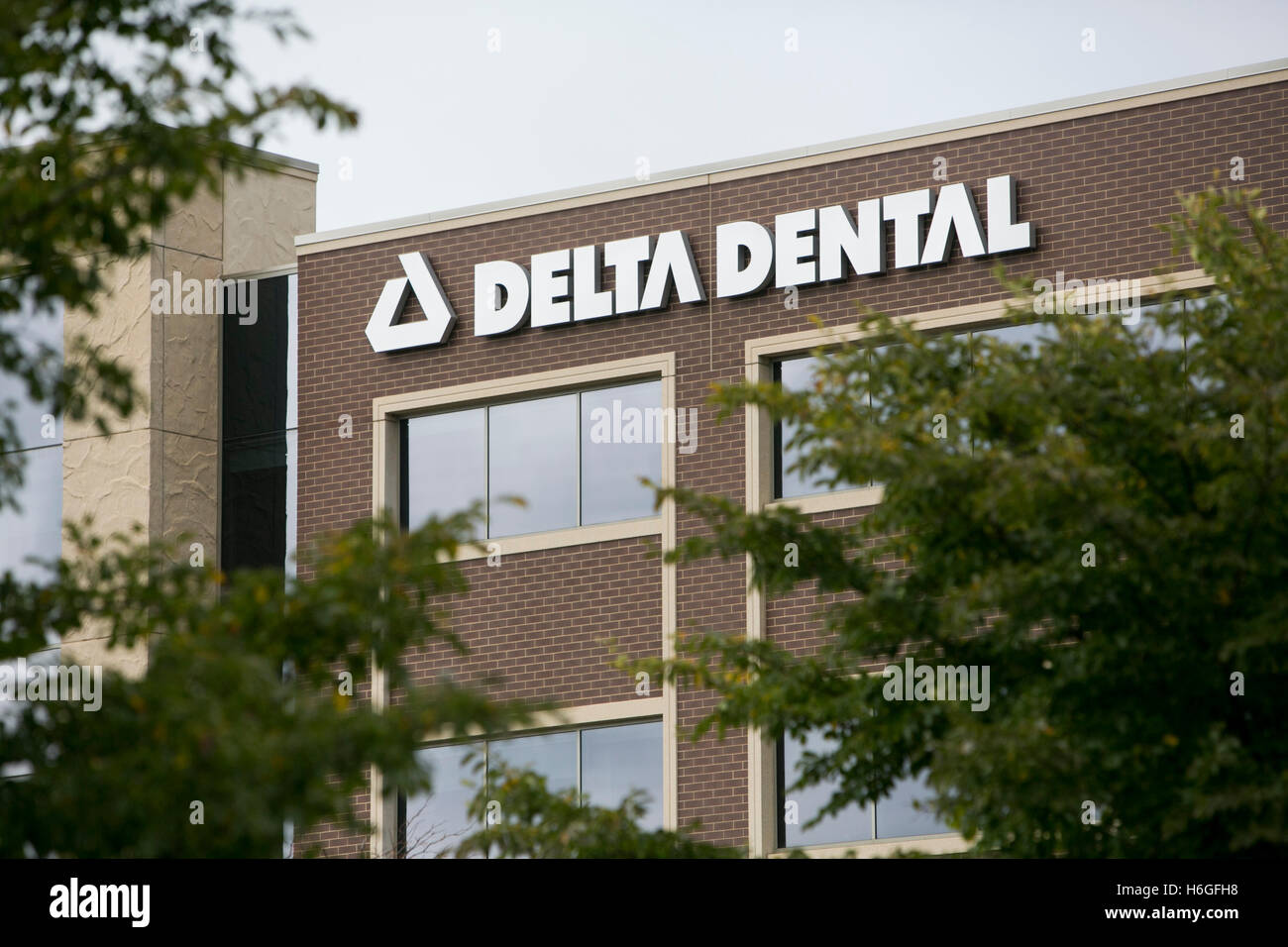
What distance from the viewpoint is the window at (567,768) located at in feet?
72.3

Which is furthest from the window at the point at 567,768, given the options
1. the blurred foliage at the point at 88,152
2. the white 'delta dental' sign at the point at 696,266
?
the blurred foliage at the point at 88,152

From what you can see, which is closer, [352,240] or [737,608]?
[737,608]

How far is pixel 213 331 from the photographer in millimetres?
26062

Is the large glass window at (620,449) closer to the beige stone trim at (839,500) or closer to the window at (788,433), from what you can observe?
the window at (788,433)

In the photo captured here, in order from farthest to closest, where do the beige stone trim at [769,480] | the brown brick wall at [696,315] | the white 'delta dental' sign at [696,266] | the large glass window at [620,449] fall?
the large glass window at [620,449], the white 'delta dental' sign at [696,266], the beige stone trim at [769,480], the brown brick wall at [696,315]

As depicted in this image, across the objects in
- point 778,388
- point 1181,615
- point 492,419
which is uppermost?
point 492,419

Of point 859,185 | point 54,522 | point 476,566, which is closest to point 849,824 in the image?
point 476,566

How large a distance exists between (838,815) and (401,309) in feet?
27.9

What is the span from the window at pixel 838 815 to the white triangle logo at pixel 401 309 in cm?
684

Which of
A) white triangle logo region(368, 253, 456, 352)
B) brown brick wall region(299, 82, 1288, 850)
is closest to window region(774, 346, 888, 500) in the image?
brown brick wall region(299, 82, 1288, 850)

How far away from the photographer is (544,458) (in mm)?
23516

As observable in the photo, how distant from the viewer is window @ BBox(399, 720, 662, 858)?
2205 centimetres
